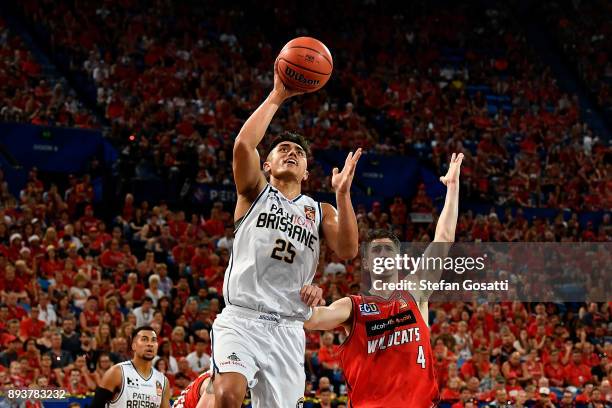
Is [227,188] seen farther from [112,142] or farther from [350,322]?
[350,322]

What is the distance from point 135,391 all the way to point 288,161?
12.7 feet

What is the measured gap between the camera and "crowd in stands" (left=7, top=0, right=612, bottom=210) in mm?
19031

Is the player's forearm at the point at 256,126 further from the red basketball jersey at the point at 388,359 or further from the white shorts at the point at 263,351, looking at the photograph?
the red basketball jersey at the point at 388,359

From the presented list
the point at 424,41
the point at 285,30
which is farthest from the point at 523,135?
the point at 285,30

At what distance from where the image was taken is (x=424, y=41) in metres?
26.8

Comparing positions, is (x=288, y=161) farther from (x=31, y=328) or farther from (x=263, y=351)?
(x=31, y=328)

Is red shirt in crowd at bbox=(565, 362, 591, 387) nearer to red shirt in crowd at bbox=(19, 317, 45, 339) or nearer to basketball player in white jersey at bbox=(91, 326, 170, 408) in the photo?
basketball player in white jersey at bbox=(91, 326, 170, 408)

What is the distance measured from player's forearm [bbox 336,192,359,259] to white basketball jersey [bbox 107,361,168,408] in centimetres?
378

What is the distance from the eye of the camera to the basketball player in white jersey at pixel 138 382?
29.0 feet

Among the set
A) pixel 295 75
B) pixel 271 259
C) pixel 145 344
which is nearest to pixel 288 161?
pixel 295 75

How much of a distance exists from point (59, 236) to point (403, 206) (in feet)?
23.3

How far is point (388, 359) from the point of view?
623 centimetres

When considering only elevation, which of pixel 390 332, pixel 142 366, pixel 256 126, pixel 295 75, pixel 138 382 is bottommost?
pixel 138 382

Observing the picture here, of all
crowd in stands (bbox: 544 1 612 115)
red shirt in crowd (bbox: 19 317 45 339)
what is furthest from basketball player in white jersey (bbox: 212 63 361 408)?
crowd in stands (bbox: 544 1 612 115)
